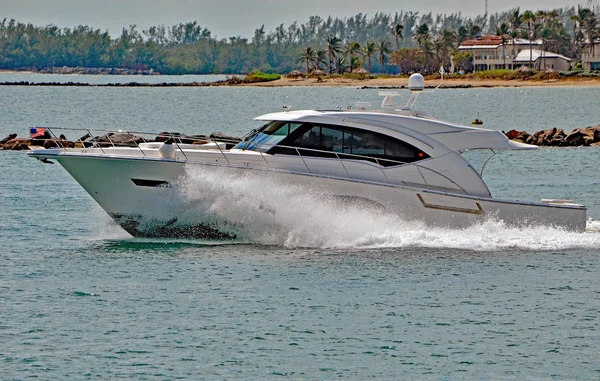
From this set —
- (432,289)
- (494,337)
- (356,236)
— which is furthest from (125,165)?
(494,337)

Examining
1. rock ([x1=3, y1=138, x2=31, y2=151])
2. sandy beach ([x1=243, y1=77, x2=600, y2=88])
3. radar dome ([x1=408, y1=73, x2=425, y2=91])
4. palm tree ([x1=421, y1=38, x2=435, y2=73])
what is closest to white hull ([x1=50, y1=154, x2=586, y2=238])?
radar dome ([x1=408, y1=73, x2=425, y2=91])

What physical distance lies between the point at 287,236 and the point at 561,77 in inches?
5148

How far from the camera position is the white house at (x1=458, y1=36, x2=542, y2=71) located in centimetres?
17088

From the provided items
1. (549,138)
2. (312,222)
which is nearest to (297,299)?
(312,222)

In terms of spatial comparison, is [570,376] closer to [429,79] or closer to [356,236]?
[356,236]

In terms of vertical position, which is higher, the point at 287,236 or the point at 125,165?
the point at 125,165

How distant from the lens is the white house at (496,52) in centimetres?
Answer: 17088

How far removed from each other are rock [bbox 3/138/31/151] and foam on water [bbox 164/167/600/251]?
22.6 meters

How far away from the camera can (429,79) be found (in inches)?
6014

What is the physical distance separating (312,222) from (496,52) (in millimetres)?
158817

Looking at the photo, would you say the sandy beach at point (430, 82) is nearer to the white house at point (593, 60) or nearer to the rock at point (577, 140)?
the white house at point (593, 60)

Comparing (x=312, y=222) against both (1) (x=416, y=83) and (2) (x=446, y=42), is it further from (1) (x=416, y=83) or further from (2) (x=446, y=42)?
(2) (x=446, y=42)

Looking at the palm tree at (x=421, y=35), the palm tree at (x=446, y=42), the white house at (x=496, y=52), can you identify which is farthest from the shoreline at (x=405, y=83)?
the palm tree at (x=421, y=35)

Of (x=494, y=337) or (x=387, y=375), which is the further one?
(x=494, y=337)
